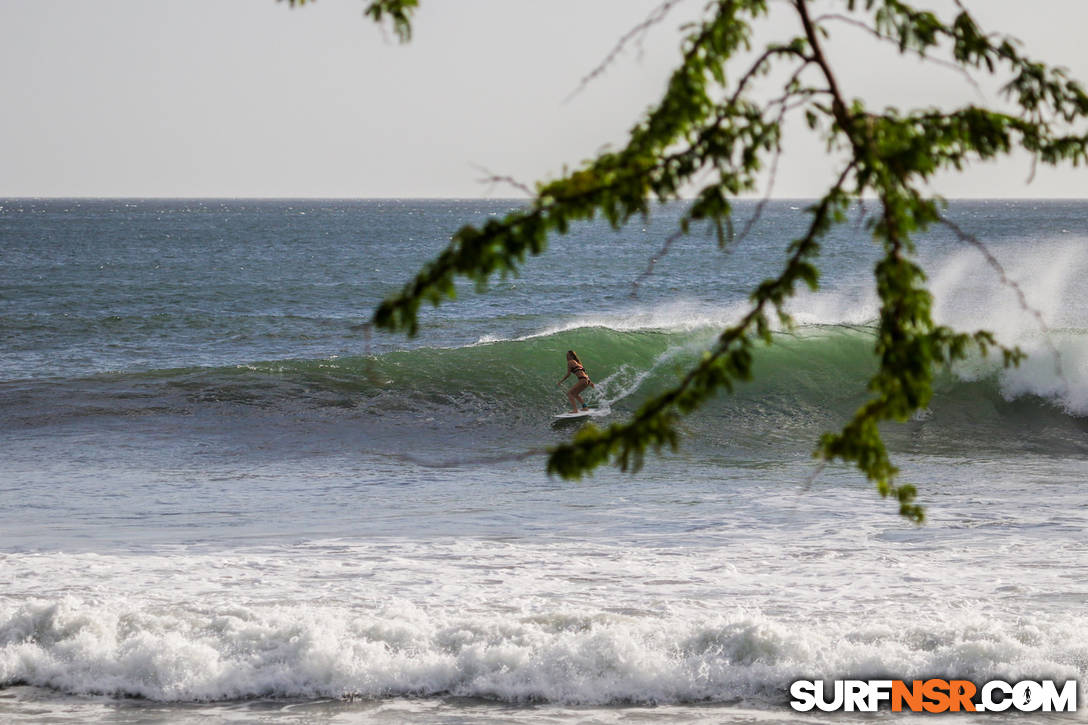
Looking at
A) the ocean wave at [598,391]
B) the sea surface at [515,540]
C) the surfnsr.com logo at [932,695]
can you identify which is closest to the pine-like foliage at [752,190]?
the sea surface at [515,540]

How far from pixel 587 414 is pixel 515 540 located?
29.3 ft

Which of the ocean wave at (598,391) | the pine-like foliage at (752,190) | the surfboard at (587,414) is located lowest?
the surfboard at (587,414)

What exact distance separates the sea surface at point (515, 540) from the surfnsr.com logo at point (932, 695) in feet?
0.33

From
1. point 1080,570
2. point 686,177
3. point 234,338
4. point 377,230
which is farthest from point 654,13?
point 377,230

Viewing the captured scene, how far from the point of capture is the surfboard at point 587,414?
60.9ft

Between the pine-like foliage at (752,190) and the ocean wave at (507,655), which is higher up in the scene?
the pine-like foliage at (752,190)

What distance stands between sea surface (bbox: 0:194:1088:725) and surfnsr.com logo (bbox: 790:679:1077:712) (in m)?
0.10

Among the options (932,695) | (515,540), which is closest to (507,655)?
(932,695)

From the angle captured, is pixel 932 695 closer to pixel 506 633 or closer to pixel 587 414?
pixel 506 633

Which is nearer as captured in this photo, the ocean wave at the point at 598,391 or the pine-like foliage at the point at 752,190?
the pine-like foliage at the point at 752,190

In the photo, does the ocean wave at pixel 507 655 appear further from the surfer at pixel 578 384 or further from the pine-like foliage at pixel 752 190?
the surfer at pixel 578 384

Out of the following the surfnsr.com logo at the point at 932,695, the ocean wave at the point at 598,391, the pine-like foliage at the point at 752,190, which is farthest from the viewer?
the ocean wave at the point at 598,391

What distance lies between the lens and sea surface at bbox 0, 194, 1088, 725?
6.89 m

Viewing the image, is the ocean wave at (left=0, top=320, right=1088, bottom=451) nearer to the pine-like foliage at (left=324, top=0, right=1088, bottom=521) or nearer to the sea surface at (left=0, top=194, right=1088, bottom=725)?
the sea surface at (left=0, top=194, right=1088, bottom=725)
